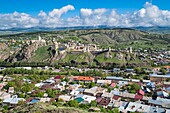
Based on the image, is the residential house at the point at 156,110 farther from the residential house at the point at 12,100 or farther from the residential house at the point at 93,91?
the residential house at the point at 12,100

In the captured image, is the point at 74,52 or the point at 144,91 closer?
the point at 144,91

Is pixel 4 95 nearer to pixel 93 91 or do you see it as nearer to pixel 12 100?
pixel 12 100

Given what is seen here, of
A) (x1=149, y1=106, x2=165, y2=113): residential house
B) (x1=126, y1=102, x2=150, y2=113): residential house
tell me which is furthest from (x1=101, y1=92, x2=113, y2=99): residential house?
(x1=149, y1=106, x2=165, y2=113): residential house

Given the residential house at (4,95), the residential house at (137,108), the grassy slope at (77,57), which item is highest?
the grassy slope at (77,57)

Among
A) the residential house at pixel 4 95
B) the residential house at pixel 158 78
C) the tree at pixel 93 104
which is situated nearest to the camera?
the tree at pixel 93 104

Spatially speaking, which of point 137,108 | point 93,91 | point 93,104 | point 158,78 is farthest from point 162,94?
point 158,78

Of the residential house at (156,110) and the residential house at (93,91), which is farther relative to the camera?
the residential house at (93,91)

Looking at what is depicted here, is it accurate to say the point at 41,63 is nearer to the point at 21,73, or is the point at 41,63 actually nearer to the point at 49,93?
A: the point at 21,73

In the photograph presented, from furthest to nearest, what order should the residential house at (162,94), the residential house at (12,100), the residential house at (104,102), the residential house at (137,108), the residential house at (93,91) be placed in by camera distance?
1. the residential house at (93,91)
2. the residential house at (162,94)
3. the residential house at (12,100)
4. the residential house at (104,102)
5. the residential house at (137,108)

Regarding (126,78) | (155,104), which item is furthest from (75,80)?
(155,104)

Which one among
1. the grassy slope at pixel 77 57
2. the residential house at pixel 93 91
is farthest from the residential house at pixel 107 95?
the grassy slope at pixel 77 57

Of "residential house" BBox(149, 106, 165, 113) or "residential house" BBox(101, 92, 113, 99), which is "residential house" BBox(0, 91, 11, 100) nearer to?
"residential house" BBox(101, 92, 113, 99)
